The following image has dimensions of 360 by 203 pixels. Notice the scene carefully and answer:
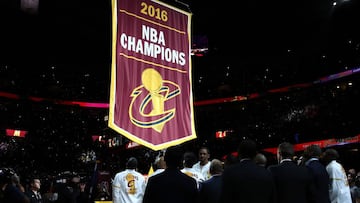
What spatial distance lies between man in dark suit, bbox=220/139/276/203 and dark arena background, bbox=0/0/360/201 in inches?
430

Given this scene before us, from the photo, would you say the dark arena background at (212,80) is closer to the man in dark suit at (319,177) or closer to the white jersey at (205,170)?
the white jersey at (205,170)

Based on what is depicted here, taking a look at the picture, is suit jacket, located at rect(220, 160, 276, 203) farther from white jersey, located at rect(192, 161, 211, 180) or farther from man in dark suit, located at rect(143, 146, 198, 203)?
white jersey, located at rect(192, 161, 211, 180)

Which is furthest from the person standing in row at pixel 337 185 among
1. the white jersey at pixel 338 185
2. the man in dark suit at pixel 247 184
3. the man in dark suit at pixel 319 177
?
the man in dark suit at pixel 247 184

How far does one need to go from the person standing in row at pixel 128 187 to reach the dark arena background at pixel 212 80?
831 centimetres

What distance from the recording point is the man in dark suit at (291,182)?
492 centimetres

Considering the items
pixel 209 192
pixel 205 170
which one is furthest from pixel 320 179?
pixel 205 170

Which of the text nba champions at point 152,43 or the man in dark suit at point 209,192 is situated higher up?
the text nba champions at point 152,43

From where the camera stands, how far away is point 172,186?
3.68 m

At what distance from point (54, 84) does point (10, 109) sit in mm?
4373

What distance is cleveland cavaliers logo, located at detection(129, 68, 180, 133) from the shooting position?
19.6ft

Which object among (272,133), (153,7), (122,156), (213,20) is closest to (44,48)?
(122,156)

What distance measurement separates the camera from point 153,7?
6.66 m

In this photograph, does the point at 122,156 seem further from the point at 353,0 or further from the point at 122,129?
the point at 122,129

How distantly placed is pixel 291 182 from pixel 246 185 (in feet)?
4.17
